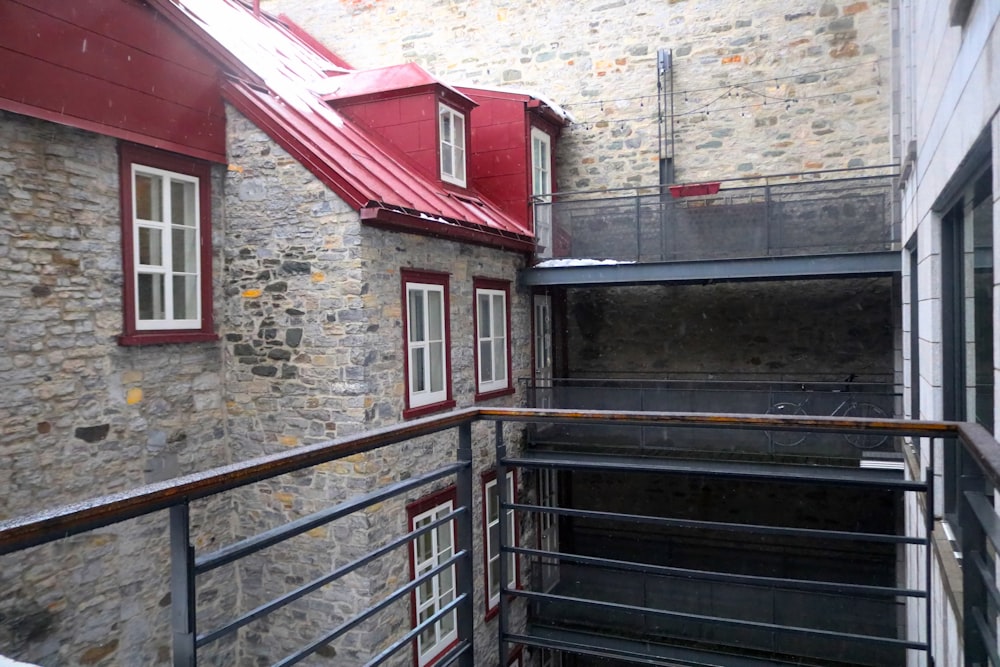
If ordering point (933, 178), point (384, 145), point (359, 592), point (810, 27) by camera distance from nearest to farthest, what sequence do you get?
point (933, 178) < point (359, 592) < point (384, 145) < point (810, 27)

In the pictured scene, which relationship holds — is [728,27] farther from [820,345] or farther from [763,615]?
[763,615]

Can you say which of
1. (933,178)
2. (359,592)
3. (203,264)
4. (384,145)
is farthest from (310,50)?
(933,178)

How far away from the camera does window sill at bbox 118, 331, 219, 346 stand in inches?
261

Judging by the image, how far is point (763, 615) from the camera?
8.92 metres

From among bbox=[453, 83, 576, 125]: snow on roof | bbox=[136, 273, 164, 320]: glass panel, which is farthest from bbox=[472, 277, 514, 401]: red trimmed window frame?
bbox=[136, 273, 164, 320]: glass panel

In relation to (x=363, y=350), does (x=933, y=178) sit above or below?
above

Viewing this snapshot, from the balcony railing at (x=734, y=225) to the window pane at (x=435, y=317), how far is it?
2649 millimetres

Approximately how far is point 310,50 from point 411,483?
38.0 feet

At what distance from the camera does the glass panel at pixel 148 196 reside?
6.88 meters

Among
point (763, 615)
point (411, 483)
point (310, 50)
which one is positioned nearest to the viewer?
point (411, 483)

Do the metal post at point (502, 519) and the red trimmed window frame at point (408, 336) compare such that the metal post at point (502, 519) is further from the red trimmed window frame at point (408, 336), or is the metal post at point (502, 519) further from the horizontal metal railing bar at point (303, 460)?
the red trimmed window frame at point (408, 336)

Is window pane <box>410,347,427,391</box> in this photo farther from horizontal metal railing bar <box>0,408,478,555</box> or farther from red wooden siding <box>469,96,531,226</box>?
horizontal metal railing bar <box>0,408,478,555</box>

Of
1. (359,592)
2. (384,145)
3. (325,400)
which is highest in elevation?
(384,145)

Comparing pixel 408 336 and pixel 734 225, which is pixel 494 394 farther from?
pixel 734 225
